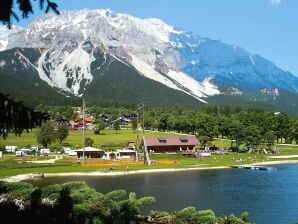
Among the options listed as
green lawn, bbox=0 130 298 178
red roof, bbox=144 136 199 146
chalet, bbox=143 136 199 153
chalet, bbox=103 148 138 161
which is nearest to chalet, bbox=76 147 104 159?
chalet, bbox=103 148 138 161

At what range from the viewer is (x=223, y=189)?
73.8 metres

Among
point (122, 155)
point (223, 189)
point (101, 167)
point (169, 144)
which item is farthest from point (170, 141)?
point (223, 189)

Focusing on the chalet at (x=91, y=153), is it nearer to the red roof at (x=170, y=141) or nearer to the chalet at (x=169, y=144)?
the red roof at (x=170, y=141)

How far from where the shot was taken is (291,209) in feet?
184

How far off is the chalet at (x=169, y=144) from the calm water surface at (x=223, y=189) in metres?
35.4

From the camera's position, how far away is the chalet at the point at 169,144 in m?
136

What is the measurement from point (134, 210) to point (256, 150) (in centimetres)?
14522

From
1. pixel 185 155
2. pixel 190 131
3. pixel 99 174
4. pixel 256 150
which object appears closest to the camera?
pixel 99 174

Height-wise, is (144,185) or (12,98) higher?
(12,98)

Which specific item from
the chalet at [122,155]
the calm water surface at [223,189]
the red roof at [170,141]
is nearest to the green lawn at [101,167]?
the chalet at [122,155]

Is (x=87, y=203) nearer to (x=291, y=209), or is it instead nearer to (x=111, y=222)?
(x=111, y=222)

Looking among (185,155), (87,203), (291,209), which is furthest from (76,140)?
(87,203)

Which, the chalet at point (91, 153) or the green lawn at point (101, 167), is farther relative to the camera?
the chalet at point (91, 153)

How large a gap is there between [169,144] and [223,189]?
212ft
